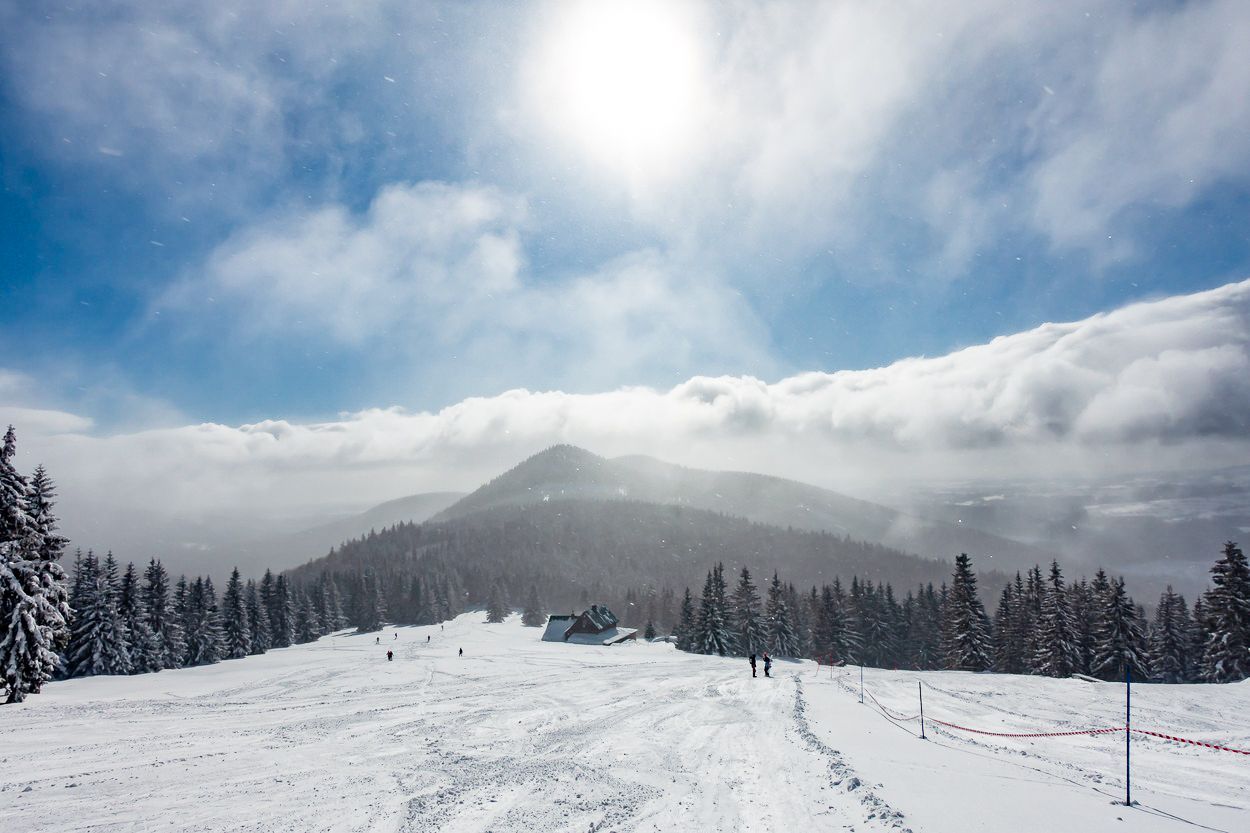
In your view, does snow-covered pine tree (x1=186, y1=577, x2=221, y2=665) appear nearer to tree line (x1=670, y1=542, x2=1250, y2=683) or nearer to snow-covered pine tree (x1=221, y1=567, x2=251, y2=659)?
snow-covered pine tree (x1=221, y1=567, x2=251, y2=659)

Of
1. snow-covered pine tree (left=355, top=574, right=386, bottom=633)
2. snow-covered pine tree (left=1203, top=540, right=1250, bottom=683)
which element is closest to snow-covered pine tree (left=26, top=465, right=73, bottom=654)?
snow-covered pine tree (left=1203, top=540, right=1250, bottom=683)

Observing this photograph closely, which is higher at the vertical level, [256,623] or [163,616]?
[163,616]

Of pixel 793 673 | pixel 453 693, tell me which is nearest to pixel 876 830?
pixel 453 693

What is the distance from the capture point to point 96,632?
52.8 m

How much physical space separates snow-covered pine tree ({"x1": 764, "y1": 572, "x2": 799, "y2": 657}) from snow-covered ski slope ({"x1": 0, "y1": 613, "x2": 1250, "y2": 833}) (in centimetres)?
4227

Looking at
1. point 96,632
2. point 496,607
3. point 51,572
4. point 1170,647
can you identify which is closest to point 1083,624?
point 1170,647

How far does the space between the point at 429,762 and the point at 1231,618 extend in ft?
197

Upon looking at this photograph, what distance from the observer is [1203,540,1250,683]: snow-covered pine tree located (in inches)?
1695

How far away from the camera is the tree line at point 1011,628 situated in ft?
148

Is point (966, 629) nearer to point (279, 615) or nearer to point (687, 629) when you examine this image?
point (687, 629)

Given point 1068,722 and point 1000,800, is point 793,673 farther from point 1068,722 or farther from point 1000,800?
point 1000,800

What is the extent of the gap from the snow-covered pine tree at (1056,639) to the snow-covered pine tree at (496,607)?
111 m

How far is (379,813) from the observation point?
12195mm

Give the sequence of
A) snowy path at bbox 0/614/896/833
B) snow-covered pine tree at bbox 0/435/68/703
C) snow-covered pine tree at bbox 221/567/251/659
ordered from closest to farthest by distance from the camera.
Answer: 1. snowy path at bbox 0/614/896/833
2. snow-covered pine tree at bbox 0/435/68/703
3. snow-covered pine tree at bbox 221/567/251/659
